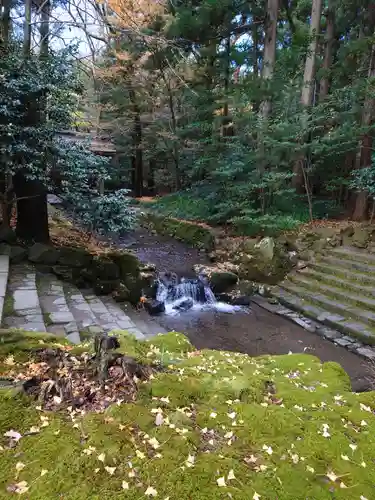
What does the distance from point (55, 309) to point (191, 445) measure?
388 centimetres

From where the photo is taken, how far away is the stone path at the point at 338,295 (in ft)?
21.4

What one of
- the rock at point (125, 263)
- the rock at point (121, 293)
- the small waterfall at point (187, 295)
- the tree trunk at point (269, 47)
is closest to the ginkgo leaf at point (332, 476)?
the rock at point (121, 293)

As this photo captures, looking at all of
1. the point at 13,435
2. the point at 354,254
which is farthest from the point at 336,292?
the point at 13,435

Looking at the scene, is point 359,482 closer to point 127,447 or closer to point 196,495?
point 196,495

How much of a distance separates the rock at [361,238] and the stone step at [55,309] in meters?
7.50

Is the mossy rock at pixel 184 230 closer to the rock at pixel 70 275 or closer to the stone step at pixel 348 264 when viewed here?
the stone step at pixel 348 264

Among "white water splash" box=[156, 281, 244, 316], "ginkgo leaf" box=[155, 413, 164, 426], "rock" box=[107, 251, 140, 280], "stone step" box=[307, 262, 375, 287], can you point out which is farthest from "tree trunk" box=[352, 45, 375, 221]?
"ginkgo leaf" box=[155, 413, 164, 426]

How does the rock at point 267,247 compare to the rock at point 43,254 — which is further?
the rock at point 267,247

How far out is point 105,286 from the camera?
272 inches

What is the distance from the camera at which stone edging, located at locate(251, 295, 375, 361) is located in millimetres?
5964

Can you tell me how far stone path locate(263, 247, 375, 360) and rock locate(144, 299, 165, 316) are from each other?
2.71 m

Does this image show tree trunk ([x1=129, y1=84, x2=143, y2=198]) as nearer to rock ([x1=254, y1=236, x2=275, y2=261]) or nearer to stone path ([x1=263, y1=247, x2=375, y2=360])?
rock ([x1=254, y1=236, x2=275, y2=261])

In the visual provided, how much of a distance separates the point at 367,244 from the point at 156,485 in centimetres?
892

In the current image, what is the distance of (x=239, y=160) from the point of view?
11.0 m
